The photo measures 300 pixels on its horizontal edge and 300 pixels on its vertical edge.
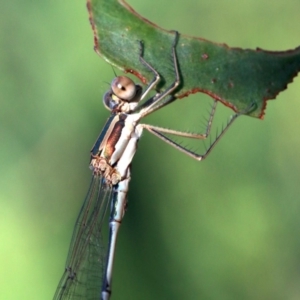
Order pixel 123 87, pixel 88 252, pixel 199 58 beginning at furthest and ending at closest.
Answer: pixel 88 252 → pixel 123 87 → pixel 199 58

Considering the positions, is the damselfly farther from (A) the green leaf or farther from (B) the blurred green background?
(A) the green leaf

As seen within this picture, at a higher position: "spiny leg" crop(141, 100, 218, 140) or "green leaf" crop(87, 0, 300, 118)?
"green leaf" crop(87, 0, 300, 118)

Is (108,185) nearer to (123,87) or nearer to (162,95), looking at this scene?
(123,87)

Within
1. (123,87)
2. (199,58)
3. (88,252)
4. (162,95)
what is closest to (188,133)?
(123,87)

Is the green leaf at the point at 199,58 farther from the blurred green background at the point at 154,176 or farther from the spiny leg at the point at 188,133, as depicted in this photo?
the blurred green background at the point at 154,176

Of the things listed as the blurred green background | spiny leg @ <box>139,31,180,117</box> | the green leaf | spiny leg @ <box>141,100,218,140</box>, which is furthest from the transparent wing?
the green leaf

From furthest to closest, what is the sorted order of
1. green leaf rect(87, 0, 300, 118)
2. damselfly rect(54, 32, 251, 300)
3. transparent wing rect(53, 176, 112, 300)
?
transparent wing rect(53, 176, 112, 300)
damselfly rect(54, 32, 251, 300)
green leaf rect(87, 0, 300, 118)

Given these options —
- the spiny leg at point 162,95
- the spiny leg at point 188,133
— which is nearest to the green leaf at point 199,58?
the spiny leg at point 162,95
